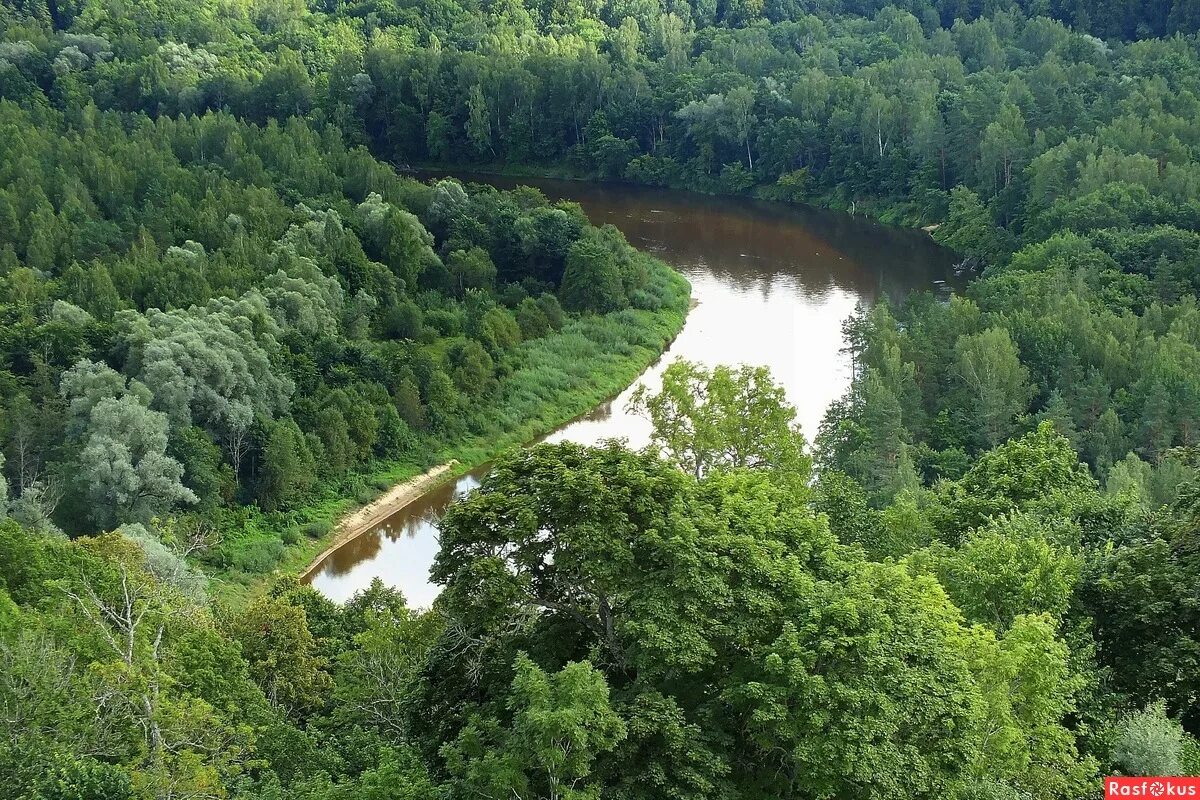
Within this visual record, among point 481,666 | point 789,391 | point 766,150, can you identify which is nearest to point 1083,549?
point 481,666

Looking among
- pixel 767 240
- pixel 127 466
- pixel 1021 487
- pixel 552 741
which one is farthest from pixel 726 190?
pixel 552 741

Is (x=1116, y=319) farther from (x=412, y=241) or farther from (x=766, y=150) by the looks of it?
(x=766, y=150)

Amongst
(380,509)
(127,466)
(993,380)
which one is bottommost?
(380,509)

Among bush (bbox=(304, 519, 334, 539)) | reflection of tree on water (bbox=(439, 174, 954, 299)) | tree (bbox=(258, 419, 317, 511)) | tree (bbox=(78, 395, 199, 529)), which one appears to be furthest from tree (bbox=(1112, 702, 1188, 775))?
reflection of tree on water (bbox=(439, 174, 954, 299))

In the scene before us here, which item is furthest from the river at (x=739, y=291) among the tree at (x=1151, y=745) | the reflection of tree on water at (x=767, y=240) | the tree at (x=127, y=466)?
the tree at (x=1151, y=745)

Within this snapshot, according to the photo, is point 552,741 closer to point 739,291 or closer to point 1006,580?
point 1006,580

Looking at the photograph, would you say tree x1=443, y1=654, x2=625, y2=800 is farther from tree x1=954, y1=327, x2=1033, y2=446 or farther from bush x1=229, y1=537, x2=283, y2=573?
tree x1=954, y1=327, x2=1033, y2=446
